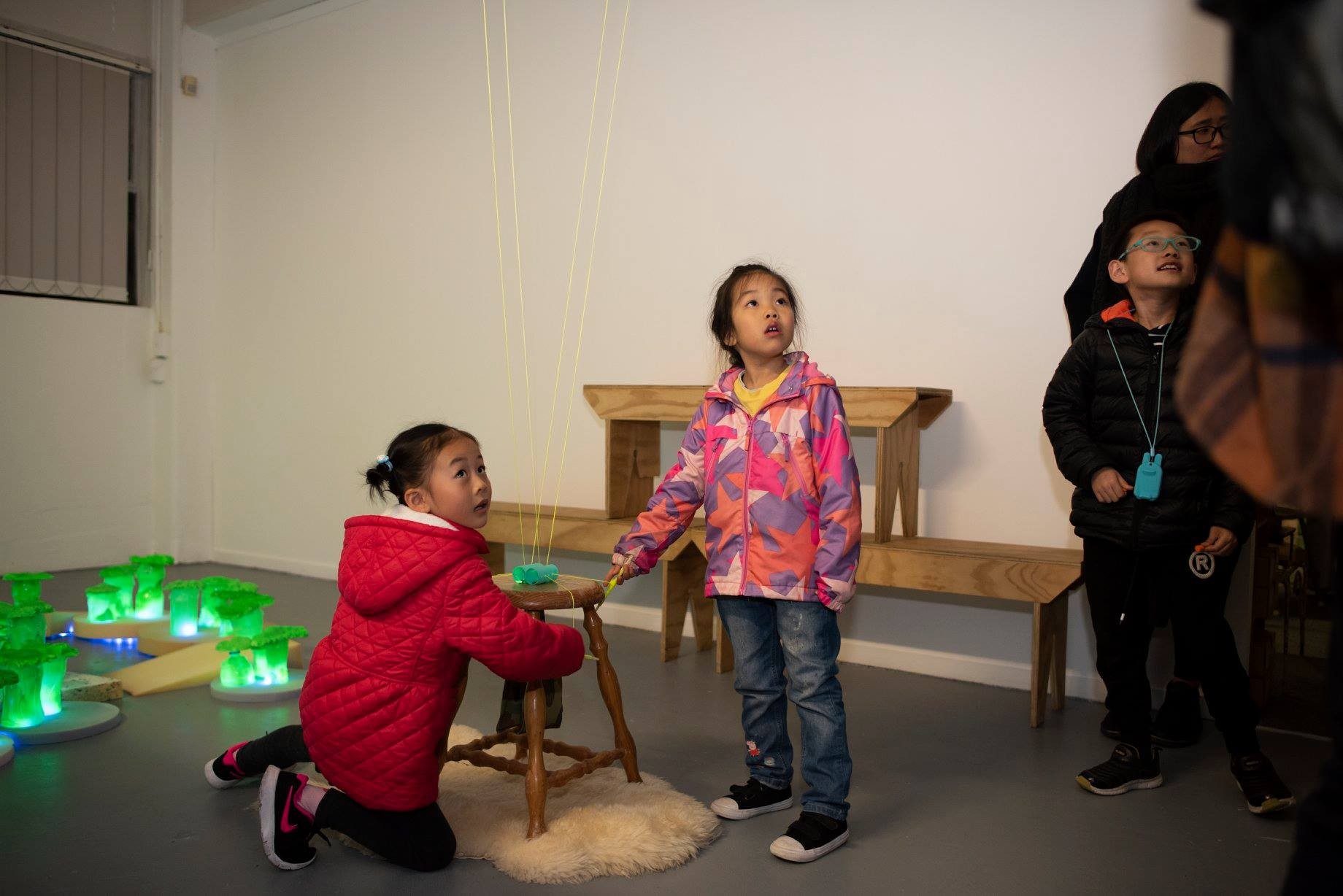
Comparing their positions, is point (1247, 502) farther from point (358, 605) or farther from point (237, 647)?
point (237, 647)

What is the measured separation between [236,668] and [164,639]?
2.10 feet

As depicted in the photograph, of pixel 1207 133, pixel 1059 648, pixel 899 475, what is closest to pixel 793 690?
pixel 1059 648

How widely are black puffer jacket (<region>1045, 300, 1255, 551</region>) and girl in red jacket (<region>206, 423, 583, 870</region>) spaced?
3.97 feet

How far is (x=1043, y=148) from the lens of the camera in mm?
3064

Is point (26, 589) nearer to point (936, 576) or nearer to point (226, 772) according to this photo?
point (226, 772)

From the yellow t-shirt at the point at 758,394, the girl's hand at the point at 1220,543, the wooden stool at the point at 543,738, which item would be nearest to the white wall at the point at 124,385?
the wooden stool at the point at 543,738

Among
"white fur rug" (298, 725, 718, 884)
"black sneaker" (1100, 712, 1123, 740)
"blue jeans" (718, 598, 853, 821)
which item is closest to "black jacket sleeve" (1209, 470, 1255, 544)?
"black sneaker" (1100, 712, 1123, 740)

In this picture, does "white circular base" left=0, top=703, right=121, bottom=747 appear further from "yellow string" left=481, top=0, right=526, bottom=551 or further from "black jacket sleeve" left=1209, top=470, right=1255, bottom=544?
"black jacket sleeve" left=1209, top=470, right=1255, bottom=544

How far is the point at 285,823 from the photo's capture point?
1.73 metres

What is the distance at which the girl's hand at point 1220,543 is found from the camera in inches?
82.5

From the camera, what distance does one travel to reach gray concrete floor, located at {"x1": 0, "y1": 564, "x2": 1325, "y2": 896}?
174cm

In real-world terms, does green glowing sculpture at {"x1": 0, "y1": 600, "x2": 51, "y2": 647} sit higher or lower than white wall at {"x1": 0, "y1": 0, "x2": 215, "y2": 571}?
lower

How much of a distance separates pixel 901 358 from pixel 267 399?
3376 mm

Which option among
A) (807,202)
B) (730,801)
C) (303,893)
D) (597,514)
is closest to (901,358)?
(807,202)
